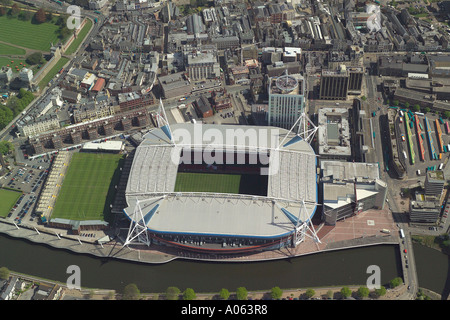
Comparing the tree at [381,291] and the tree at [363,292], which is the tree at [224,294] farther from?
the tree at [381,291]

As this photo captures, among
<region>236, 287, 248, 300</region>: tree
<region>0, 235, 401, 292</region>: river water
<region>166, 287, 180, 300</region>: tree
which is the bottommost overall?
<region>0, 235, 401, 292</region>: river water

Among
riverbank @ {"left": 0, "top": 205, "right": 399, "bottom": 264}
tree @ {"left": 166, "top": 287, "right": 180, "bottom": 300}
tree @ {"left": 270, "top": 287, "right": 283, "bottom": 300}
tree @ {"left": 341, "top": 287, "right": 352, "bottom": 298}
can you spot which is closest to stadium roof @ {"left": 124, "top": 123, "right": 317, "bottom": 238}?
riverbank @ {"left": 0, "top": 205, "right": 399, "bottom": 264}

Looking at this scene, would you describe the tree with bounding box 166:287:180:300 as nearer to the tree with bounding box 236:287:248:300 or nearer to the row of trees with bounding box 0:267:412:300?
the row of trees with bounding box 0:267:412:300

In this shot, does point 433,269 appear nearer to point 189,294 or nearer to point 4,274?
point 189,294

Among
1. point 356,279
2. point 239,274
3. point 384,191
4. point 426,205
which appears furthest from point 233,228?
point 426,205

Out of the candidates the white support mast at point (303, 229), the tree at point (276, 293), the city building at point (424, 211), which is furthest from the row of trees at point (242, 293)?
the city building at point (424, 211)

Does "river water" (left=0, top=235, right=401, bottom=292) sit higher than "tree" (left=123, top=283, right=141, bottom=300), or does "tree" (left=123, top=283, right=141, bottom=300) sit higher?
"tree" (left=123, top=283, right=141, bottom=300)
